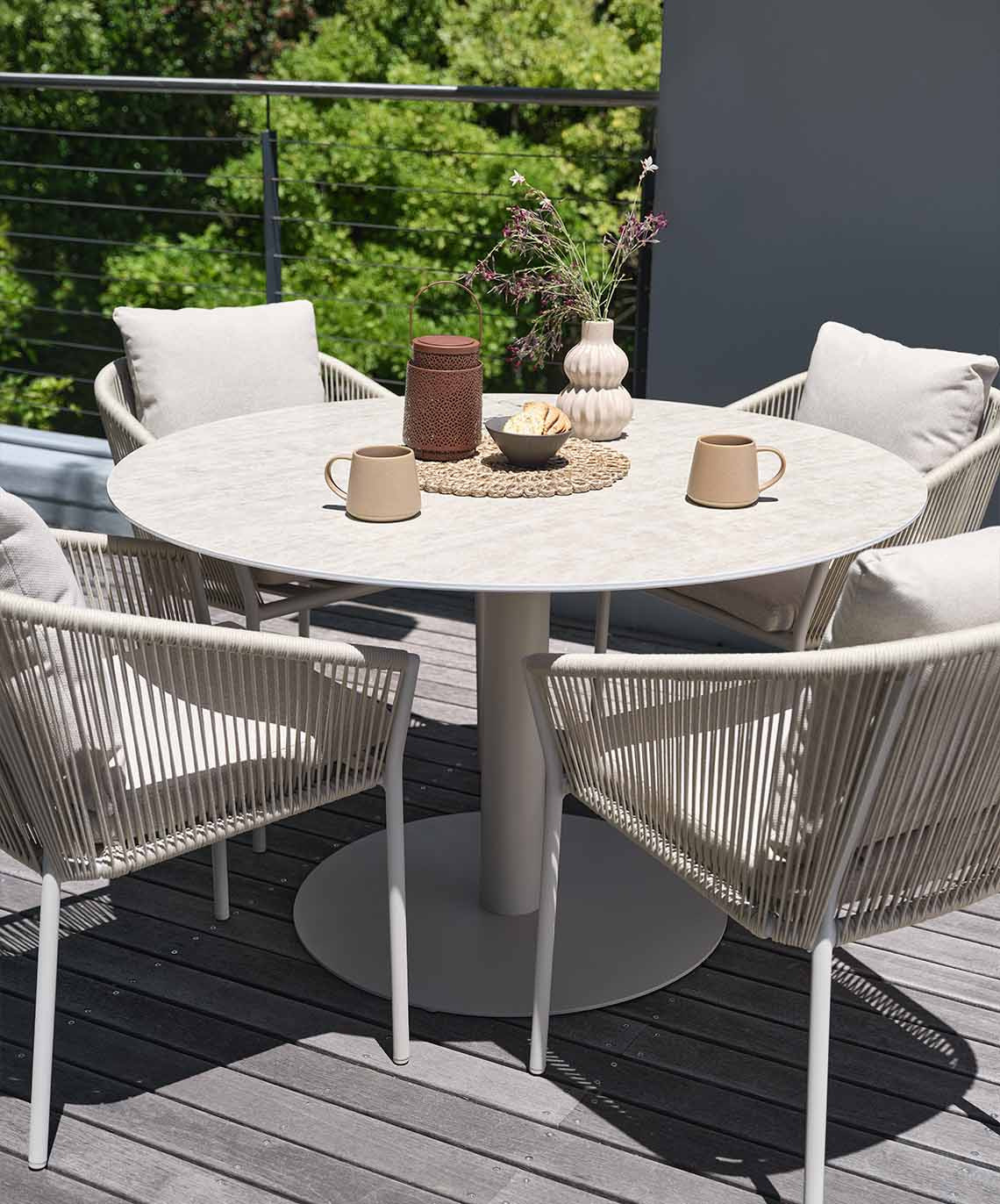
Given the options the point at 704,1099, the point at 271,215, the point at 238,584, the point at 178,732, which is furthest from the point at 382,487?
the point at 271,215

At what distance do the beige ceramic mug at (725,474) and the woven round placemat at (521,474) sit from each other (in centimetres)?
19

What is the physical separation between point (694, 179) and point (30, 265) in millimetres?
7500

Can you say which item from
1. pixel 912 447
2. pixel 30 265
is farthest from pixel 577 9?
pixel 912 447

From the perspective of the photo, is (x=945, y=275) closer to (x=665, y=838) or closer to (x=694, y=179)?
(x=694, y=179)

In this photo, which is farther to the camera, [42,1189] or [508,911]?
[508,911]

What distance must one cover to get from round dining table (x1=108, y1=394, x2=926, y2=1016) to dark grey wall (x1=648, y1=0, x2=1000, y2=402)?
32.6 inches

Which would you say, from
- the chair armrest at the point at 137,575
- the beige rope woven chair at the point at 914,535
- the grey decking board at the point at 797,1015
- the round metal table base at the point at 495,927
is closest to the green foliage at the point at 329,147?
the beige rope woven chair at the point at 914,535

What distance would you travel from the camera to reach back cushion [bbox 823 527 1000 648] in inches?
66.3

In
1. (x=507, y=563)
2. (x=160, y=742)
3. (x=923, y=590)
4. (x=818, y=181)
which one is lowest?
(x=160, y=742)

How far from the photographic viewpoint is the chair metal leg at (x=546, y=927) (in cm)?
208

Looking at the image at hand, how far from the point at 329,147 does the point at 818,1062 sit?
875 centimetres

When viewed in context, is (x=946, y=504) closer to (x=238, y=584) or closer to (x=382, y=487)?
(x=382, y=487)

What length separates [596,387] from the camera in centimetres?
265

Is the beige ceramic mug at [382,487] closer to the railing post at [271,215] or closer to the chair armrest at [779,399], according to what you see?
the chair armrest at [779,399]
